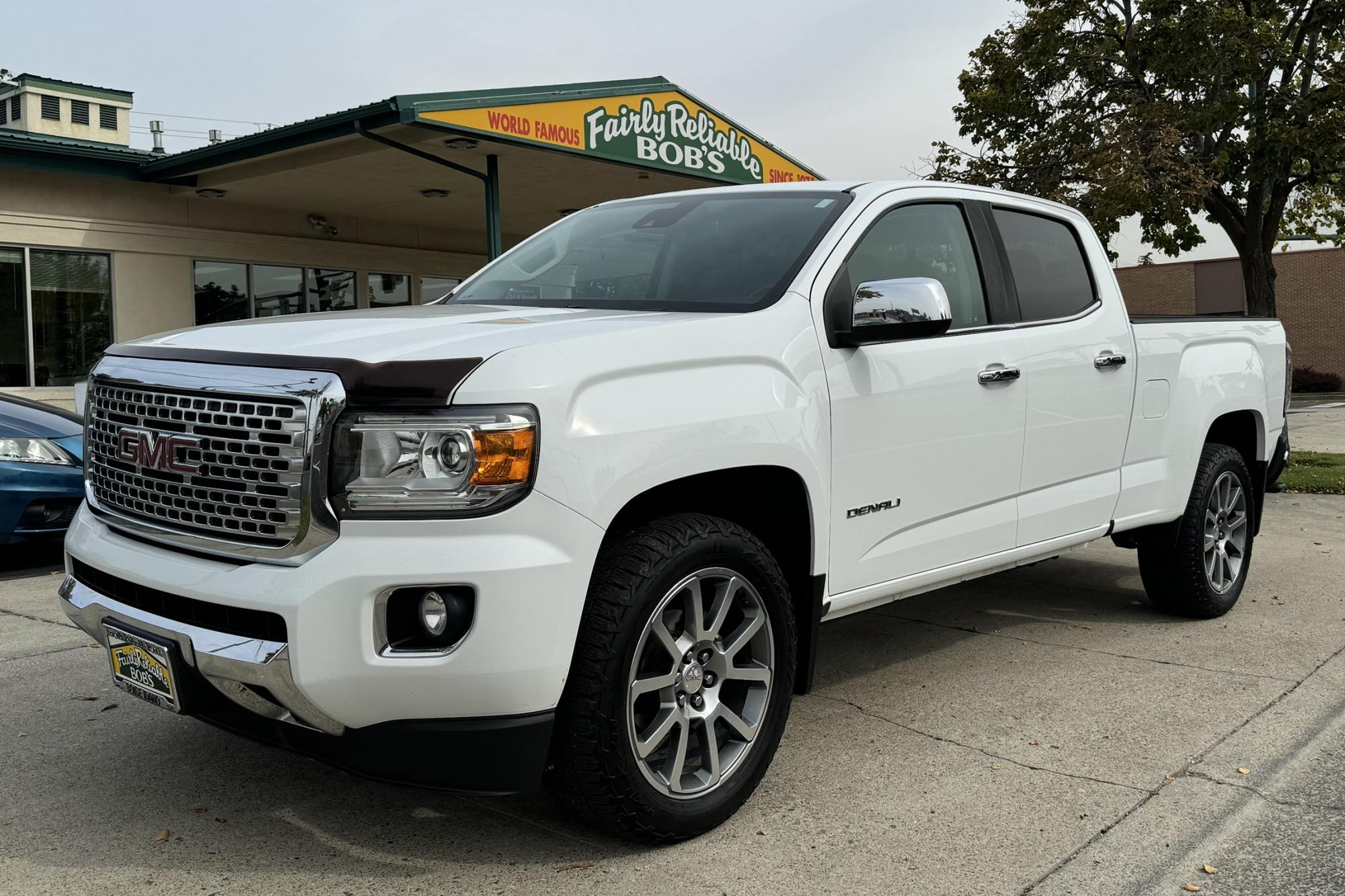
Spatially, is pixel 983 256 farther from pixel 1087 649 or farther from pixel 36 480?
pixel 36 480

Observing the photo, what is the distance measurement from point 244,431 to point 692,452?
112 cm

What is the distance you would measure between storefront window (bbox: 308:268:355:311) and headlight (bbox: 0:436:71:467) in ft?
34.0

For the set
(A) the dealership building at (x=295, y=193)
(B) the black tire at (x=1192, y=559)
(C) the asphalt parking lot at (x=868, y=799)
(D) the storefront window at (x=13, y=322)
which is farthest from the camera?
(D) the storefront window at (x=13, y=322)

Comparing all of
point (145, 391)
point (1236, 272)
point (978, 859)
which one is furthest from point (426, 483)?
point (1236, 272)

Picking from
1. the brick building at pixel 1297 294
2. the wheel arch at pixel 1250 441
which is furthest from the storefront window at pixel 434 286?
the brick building at pixel 1297 294

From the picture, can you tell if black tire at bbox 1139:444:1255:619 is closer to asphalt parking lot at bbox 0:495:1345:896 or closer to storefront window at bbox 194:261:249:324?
asphalt parking lot at bbox 0:495:1345:896

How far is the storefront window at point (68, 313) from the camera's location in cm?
1457

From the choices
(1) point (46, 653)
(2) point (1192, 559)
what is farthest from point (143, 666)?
(2) point (1192, 559)

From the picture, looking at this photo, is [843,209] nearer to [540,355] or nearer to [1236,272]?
[540,355]

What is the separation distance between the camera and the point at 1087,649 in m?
5.34

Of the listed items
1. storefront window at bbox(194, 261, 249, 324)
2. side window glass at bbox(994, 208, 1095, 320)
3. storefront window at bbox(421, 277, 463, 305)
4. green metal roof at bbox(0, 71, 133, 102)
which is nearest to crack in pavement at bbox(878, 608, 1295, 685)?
side window glass at bbox(994, 208, 1095, 320)

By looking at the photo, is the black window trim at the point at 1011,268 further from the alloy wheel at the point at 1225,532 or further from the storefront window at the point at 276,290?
the storefront window at the point at 276,290

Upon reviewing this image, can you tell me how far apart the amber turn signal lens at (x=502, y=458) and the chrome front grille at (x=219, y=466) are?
42 cm

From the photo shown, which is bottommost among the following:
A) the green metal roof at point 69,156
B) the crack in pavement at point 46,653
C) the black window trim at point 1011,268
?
the crack in pavement at point 46,653
